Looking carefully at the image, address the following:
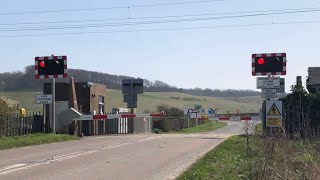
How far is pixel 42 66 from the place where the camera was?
2667 cm

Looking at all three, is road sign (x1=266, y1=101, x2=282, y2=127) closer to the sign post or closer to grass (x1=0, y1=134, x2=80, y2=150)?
grass (x1=0, y1=134, x2=80, y2=150)

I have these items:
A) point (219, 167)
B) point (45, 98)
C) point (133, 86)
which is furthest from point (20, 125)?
point (219, 167)

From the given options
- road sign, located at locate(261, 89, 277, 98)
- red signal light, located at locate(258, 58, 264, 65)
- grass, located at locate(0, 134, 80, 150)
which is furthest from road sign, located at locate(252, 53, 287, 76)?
grass, located at locate(0, 134, 80, 150)

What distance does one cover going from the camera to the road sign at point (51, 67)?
87.3 feet

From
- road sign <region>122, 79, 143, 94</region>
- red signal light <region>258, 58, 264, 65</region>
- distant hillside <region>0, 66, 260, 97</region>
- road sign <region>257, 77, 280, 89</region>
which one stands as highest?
distant hillside <region>0, 66, 260, 97</region>

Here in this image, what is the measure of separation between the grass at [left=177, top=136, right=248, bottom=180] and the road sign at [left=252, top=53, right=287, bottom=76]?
371 centimetres

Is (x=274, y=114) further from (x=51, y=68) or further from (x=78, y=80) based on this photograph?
(x=78, y=80)

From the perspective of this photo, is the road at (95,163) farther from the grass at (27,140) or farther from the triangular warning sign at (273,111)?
the triangular warning sign at (273,111)

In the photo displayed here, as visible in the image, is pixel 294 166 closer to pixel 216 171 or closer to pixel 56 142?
pixel 216 171

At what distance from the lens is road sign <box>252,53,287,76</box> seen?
2033 centimetres

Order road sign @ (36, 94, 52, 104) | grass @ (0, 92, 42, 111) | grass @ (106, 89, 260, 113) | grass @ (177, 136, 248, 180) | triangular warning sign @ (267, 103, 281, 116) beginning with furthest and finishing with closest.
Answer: grass @ (106, 89, 260, 113) → grass @ (0, 92, 42, 111) → road sign @ (36, 94, 52, 104) → triangular warning sign @ (267, 103, 281, 116) → grass @ (177, 136, 248, 180)

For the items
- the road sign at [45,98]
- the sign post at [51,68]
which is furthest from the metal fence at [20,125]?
the road sign at [45,98]

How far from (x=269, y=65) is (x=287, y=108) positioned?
2.87 meters

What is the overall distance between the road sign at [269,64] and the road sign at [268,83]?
603mm
